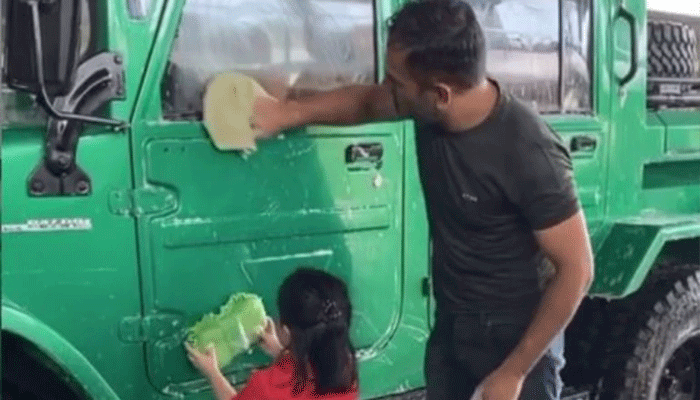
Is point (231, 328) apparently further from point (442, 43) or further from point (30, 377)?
point (442, 43)

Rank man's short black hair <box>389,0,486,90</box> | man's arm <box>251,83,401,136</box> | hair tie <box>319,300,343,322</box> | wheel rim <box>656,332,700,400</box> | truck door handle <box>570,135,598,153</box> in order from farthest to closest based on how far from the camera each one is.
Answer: wheel rim <box>656,332,700,400</box>
truck door handle <box>570,135,598,153</box>
man's arm <box>251,83,401,136</box>
hair tie <box>319,300,343,322</box>
man's short black hair <box>389,0,486,90</box>

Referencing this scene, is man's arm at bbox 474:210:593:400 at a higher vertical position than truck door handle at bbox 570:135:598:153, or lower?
lower

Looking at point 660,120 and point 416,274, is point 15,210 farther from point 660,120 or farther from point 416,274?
point 660,120

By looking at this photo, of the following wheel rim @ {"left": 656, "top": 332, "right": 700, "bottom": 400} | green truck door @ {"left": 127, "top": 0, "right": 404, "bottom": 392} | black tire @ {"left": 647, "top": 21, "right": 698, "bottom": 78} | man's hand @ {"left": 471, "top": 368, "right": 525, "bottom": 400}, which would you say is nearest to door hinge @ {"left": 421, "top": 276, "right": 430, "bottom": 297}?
green truck door @ {"left": 127, "top": 0, "right": 404, "bottom": 392}

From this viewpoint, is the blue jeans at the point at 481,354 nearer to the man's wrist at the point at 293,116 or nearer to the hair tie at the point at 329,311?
the hair tie at the point at 329,311

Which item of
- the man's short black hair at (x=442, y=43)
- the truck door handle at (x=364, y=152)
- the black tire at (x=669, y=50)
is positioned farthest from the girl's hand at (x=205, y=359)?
the black tire at (x=669, y=50)

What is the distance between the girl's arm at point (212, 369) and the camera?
287 cm

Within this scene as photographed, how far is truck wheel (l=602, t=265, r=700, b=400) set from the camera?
13.3ft

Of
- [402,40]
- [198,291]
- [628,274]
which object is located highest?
[402,40]

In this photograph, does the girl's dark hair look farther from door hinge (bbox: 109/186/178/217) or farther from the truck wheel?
the truck wheel

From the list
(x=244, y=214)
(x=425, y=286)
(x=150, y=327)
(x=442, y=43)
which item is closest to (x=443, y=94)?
(x=442, y=43)

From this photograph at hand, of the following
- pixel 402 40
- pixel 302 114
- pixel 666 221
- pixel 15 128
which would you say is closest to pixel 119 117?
pixel 15 128

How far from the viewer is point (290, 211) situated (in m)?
3.07

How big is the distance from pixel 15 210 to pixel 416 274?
4.41 feet
